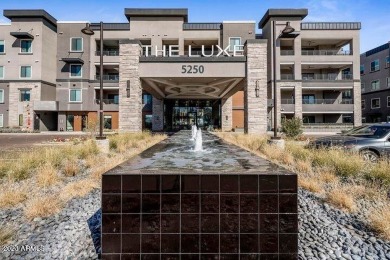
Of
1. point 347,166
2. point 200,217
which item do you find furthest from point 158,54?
point 200,217

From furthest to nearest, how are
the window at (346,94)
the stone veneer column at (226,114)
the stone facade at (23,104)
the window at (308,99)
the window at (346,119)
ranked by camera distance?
the window at (346,94), the window at (308,99), the window at (346,119), the stone facade at (23,104), the stone veneer column at (226,114)

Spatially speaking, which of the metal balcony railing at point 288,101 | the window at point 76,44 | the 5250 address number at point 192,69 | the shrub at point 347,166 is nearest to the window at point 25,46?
the window at point 76,44

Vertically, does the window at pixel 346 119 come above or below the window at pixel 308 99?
below

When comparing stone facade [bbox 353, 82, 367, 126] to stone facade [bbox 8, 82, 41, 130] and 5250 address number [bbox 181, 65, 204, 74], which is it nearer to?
5250 address number [bbox 181, 65, 204, 74]

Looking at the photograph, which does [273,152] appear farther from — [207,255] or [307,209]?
[207,255]

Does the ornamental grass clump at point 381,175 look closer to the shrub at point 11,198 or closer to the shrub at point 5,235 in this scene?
the shrub at point 5,235

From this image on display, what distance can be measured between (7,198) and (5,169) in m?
3.11

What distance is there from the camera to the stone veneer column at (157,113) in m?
36.5

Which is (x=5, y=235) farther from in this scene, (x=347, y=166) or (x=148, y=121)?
(x=148, y=121)

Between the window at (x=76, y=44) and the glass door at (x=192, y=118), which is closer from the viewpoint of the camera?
the glass door at (x=192, y=118)

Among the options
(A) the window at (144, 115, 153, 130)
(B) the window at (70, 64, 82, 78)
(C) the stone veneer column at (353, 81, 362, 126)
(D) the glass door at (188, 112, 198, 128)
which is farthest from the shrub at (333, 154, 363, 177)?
(B) the window at (70, 64, 82, 78)

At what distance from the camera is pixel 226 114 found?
117 ft

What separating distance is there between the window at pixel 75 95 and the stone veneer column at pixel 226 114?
70.3 feet

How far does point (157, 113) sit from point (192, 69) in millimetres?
18704
